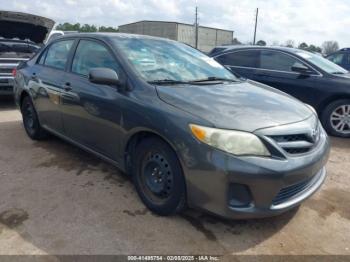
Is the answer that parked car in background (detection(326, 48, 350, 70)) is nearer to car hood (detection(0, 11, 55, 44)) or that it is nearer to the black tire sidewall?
car hood (detection(0, 11, 55, 44))

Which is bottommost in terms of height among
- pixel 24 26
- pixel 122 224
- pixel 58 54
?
pixel 122 224

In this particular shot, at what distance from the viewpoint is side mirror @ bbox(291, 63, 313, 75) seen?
614 cm

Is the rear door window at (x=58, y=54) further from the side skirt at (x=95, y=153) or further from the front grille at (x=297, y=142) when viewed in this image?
the front grille at (x=297, y=142)

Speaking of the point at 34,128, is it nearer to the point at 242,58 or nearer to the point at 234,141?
the point at 234,141

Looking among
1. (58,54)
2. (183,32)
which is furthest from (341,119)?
(183,32)

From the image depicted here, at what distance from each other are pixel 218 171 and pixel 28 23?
6884mm

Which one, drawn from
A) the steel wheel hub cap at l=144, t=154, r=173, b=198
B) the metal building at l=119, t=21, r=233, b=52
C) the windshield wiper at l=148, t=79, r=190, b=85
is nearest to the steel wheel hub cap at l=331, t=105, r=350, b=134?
the windshield wiper at l=148, t=79, r=190, b=85

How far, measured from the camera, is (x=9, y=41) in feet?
26.6

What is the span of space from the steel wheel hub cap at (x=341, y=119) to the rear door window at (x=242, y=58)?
1.81 metres

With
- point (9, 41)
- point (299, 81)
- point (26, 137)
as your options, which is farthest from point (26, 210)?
point (9, 41)

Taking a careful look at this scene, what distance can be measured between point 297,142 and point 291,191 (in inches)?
15.5

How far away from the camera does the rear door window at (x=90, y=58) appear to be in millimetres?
3453

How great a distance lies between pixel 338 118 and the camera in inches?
233

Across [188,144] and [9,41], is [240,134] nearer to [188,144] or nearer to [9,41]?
[188,144]
